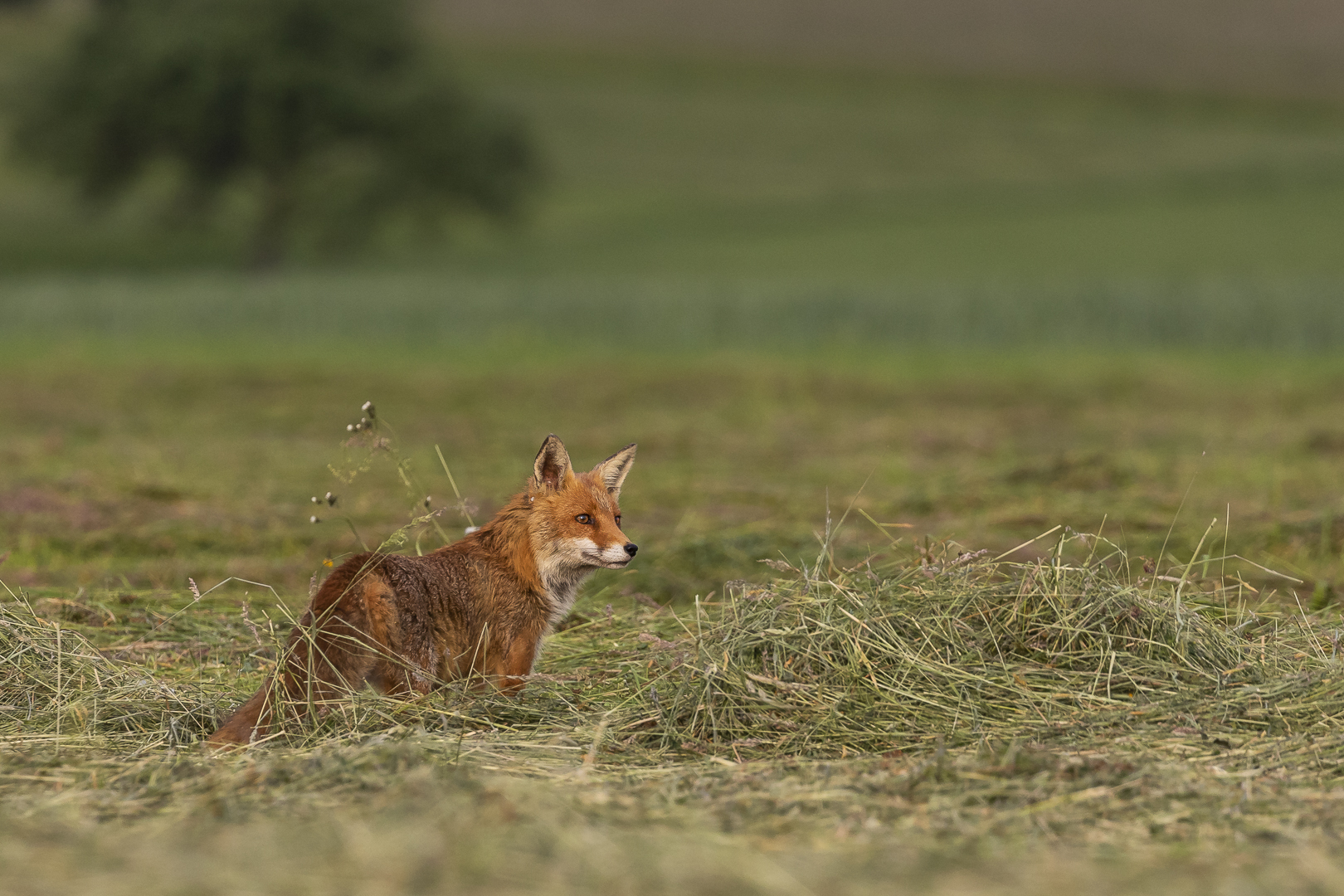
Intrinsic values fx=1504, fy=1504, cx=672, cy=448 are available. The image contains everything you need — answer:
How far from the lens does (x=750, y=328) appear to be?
3073 cm

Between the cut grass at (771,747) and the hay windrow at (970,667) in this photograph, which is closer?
the cut grass at (771,747)

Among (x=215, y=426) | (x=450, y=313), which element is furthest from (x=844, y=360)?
(x=215, y=426)

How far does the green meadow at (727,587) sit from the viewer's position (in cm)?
420

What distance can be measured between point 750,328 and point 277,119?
79.7 feet

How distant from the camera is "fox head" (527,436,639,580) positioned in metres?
6.09

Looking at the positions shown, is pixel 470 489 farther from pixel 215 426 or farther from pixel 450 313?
pixel 450 313

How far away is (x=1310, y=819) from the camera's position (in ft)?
14.6

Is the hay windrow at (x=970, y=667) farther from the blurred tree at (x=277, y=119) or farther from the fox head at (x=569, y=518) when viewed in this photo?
the blurred tree at (x=277, y=119)

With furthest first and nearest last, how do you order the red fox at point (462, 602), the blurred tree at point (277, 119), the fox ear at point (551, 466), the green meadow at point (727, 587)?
the blurred tree at point (277, 119) < the fox ear at point (551, 466) < the red fox at point (462, 602) < the green meadow at point (727, 587)

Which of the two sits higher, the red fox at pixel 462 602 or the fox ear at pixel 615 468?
the fox ear at pixel 615 468

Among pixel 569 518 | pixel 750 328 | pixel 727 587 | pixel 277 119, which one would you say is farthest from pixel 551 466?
pixel 277 119

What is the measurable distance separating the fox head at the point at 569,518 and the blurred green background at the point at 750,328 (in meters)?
1.85

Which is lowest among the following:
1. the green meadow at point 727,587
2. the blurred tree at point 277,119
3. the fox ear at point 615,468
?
the green meadow at point 727,587

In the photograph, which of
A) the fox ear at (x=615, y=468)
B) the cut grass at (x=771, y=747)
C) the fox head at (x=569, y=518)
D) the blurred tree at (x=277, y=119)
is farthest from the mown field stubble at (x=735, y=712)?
the blurred tree at (x=277, y=119)
